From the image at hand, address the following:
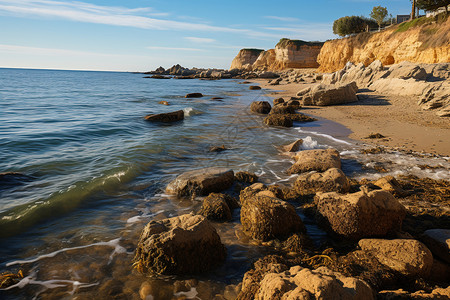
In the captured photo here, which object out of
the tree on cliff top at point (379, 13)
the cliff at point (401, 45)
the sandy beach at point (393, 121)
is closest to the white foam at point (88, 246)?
the sandy beach at point (393, 121)

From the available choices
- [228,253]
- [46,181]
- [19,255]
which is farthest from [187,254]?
[46,181]

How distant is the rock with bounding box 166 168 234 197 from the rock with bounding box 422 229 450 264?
370cm

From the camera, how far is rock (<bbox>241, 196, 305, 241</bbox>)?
4.22 meters

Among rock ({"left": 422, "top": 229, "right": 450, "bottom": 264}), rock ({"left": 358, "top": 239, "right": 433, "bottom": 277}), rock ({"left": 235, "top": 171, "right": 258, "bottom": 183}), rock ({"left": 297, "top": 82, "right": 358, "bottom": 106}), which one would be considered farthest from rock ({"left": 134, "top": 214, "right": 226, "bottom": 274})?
rock ({"left": 297, "top": 82, "right": 358, "bottom": 106})

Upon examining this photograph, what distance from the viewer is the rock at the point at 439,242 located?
11.4 feet

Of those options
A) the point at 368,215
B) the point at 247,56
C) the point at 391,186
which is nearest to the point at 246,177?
the point at 391,186

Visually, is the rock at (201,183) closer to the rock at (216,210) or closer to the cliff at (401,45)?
the rock at (216,210)

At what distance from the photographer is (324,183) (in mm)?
5629

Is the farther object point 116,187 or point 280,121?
point 280,121

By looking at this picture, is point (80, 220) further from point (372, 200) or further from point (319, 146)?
point (319, 146)

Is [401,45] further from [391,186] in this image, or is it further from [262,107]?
[391,186]

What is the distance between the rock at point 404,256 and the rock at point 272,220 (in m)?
1.06

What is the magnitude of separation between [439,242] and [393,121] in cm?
1011

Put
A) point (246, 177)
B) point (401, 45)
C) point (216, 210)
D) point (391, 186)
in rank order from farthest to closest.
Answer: point (401, 45) → point (246, 177) → point (391, 186) → point (216, 210)
